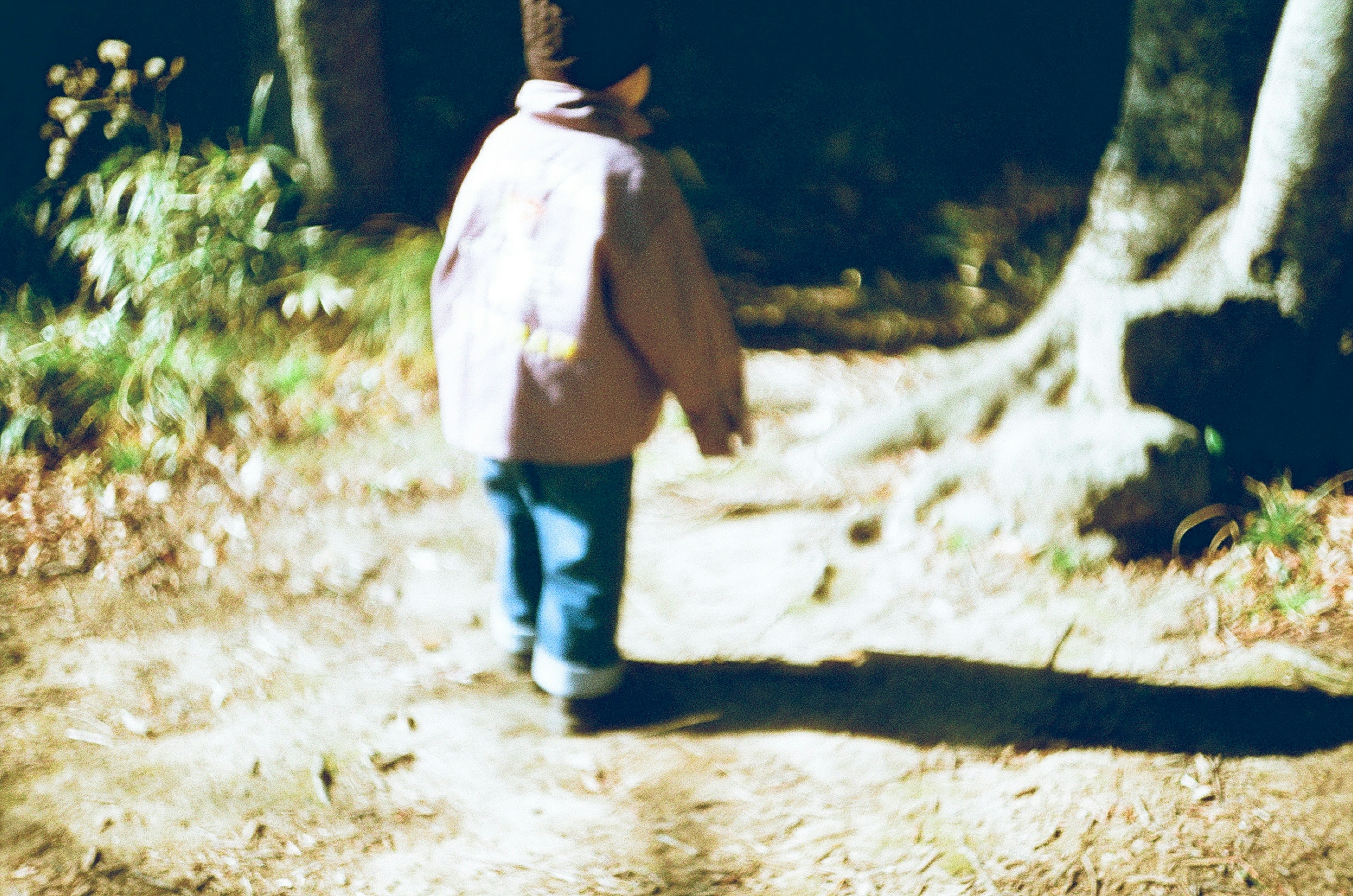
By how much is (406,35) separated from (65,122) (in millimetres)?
1476

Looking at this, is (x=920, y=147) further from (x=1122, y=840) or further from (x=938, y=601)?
(x=1122, y=840)

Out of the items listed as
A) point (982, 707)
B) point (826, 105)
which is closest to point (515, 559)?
point (982, 707)

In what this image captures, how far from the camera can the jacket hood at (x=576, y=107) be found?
2109mm

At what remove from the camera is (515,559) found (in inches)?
104

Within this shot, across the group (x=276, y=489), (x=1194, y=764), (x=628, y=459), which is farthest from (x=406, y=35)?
(x=1194, y=764)

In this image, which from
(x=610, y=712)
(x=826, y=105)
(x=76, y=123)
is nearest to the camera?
(x=610, y=712)

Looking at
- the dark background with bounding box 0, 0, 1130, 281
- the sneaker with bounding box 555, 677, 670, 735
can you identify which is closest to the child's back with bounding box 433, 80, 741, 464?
the sneaker with bounding box 555, 677, 670, 735

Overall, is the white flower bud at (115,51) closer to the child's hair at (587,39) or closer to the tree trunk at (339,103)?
the tree trunk at (339,103)

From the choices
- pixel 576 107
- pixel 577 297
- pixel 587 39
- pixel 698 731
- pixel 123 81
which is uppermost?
pixel 587 39

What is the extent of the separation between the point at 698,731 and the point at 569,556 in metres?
0.60

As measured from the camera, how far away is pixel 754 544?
11.3 feet

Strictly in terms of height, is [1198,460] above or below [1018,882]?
above

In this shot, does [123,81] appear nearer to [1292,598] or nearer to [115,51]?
[115,51]

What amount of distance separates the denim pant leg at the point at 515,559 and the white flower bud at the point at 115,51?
2.55 m
